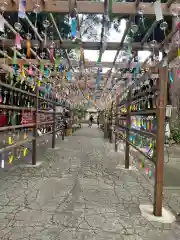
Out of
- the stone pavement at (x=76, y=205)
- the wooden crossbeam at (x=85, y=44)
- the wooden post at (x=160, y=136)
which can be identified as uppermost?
the wooden crossbeam at (x=85, y=44)

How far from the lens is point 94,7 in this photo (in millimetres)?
2518

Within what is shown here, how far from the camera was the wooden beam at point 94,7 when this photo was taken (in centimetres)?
249

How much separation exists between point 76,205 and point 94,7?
2546 mm

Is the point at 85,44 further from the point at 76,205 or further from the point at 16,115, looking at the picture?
the point at 76,205

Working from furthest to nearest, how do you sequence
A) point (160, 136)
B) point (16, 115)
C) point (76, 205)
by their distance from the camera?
point (16, 115) < point (76, 205) < point (160, 136)

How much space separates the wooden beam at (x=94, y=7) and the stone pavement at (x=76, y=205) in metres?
2.46

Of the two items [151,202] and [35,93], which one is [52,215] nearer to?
[151,202]

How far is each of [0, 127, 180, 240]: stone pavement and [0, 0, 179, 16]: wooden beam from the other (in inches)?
97.0

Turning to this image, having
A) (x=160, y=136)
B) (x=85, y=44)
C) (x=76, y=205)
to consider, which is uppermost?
(x=85, y=44)

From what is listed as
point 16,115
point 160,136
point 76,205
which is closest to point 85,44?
point 16,115

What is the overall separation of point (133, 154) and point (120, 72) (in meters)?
2.66

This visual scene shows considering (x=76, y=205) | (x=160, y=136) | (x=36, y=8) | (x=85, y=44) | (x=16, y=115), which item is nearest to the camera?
(x=36, y=8)

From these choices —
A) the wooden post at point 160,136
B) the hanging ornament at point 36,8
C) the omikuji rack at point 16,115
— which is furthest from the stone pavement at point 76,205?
the hanging ornament at point 36,8

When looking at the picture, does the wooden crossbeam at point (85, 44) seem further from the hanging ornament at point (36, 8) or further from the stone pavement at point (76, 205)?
the stone pavement at point (76, 205)
